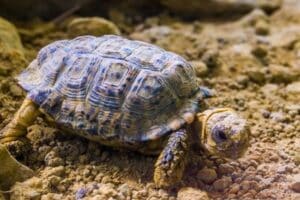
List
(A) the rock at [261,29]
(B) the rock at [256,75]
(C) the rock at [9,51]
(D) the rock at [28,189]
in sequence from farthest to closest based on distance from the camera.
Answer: (A) the rock at [261,29] < (B) the rock at [256,75] < (C) the rock at [9,51] < (D) the rock at [28,189]

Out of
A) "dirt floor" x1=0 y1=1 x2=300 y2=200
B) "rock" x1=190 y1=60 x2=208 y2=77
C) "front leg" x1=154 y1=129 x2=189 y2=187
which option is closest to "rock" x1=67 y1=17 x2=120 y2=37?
"dirt floor" x1=0 y1=1 x2=300 y2=200

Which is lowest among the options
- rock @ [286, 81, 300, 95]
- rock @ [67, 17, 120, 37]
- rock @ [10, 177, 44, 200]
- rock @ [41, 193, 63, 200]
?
rock @ [41, 193, 63, 200]

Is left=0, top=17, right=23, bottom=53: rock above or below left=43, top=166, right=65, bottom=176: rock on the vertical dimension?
above

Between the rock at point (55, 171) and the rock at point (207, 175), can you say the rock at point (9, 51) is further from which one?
the rock at point (207, 175)

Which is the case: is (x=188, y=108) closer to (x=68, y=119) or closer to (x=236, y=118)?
(x=236, y=118)

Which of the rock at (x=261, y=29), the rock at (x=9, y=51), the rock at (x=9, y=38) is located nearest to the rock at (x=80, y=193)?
the rock at (x=9, y=51)

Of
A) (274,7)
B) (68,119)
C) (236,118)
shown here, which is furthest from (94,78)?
(274,7)

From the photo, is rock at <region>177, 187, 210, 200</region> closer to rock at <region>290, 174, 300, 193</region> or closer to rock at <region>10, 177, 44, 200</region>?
rock at <region>290, 174, 300, 193</region>
